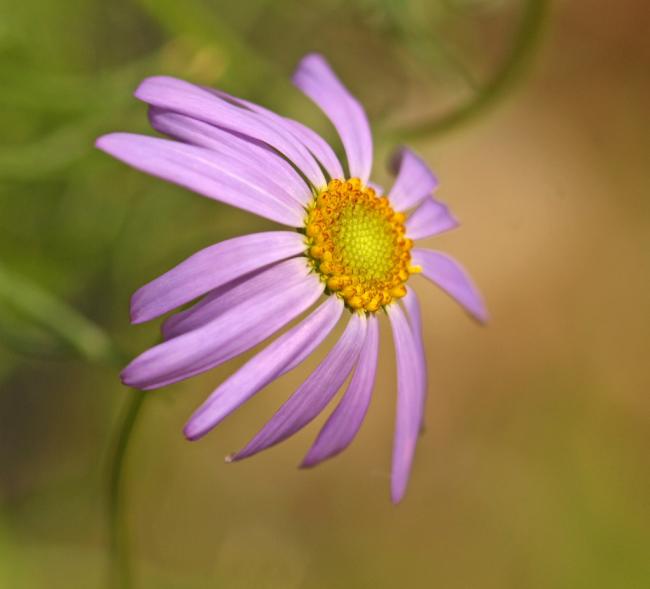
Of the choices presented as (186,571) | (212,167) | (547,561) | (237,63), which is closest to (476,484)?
(547,561)

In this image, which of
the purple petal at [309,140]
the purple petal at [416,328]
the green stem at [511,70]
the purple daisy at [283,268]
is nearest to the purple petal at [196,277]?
the purple daisy at [283,268]

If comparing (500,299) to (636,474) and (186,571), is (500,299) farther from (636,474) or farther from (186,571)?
(186,571)

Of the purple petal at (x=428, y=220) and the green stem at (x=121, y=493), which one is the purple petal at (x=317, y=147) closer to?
the purple petal at (x=428, y=220)

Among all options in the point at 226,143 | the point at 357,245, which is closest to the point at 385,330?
the point at 357,245

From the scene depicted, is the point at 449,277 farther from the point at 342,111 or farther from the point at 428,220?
the point at 342,111

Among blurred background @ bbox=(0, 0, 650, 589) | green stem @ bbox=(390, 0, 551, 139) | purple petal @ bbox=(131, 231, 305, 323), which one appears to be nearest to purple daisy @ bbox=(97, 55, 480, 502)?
purple petal @ bbox=(131, 231, 305, 323)

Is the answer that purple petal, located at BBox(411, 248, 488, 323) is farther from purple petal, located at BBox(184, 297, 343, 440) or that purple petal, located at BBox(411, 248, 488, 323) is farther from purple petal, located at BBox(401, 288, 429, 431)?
purple petal, located at BBox(184, 297, 343, 440)
